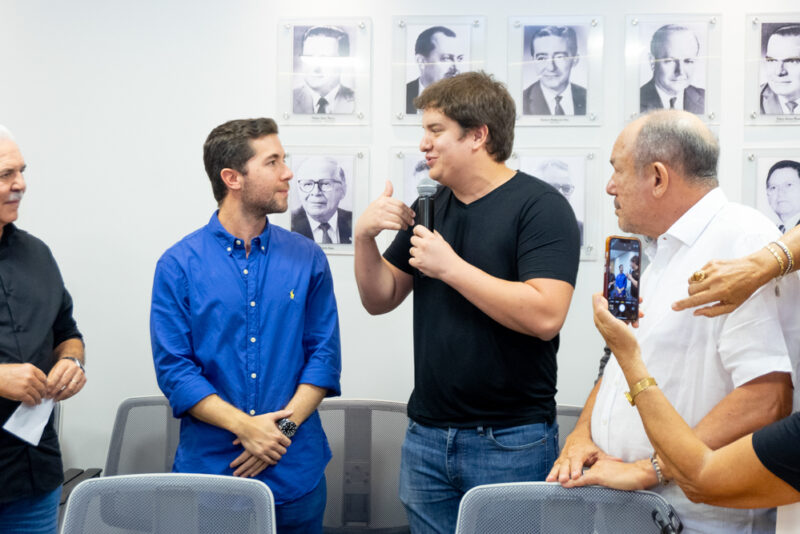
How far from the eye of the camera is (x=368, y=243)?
1886mm

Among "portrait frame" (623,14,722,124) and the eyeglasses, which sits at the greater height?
"portrait frame" (623,14,722,124)

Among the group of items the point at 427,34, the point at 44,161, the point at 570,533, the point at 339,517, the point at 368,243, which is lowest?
the point at 339,517

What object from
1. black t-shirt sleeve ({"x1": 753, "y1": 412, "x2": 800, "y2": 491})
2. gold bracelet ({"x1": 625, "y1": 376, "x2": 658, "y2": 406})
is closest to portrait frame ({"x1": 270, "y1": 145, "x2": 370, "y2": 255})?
gold bracelet ({"x1": 625, "y1": 376, "x2": 658, "y2": 406})

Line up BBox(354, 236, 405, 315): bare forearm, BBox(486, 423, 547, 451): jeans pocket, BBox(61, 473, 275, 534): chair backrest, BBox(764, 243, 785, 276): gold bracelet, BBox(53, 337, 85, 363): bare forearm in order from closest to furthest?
BBox(764, 243, 785, 276): gold bracelet → BBox(61, 473, 275, 534): chair backrest → BBox(486, 423, 547, 451): jeans pocket → BBox(354, 236, 405, 315): bare forearm → BBox(53, 337, 85, 363): bare forearm

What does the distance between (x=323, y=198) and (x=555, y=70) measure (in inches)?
39.9

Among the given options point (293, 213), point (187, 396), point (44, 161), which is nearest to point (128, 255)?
point (44, 161)

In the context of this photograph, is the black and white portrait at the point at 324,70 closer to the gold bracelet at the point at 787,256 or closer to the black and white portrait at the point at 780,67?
the black and white portrait at the point at 780,67

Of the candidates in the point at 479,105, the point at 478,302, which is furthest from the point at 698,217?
the point at 479,105

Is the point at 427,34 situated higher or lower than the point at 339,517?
higher

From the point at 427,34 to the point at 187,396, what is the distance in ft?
5.42

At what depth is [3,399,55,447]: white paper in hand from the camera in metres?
1.79

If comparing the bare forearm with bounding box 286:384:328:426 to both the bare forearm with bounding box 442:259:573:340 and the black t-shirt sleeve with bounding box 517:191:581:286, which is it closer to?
the bare forearm with bounding box 442:259:573:340

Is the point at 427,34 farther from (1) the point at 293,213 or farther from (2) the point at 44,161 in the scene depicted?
(2) the point at 44,161

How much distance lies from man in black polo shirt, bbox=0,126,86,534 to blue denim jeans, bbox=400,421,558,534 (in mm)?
934
